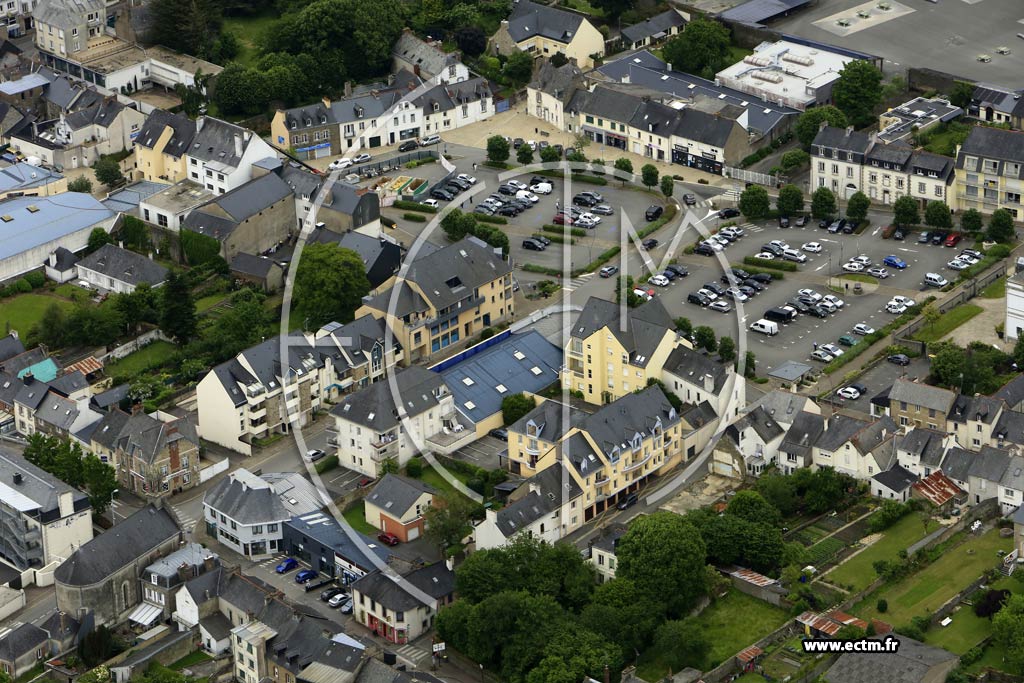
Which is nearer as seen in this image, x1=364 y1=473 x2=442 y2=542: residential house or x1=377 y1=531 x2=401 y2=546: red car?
x1=377 y1=531 x2=401 y2=546: red car

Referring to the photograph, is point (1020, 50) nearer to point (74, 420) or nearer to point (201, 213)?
point (201, 213)

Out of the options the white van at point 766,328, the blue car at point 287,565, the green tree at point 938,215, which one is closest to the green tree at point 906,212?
the green tree at point 938,215

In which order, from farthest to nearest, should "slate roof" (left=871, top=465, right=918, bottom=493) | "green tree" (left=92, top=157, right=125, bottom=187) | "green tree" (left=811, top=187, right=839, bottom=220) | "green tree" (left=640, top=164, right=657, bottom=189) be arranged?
"green tree" (left=92, top=157, right=125, bottom=187) < "green tree" (left=640, top=164, right=657, bottom=189) < "green tree" (left=811, top=187, right=839, bottom=220) < "slate roof" (left=871, top=465, right=918, bottom=493)

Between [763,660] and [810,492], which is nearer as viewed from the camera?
[763,660]

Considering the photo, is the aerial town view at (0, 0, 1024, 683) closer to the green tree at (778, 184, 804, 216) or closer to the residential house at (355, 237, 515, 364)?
the residential house at (355, 237, 515, 364)

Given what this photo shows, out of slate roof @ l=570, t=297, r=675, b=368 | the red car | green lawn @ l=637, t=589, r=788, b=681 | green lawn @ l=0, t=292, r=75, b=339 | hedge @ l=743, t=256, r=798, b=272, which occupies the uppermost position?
slate roof @ l=570, t=297, r=675, b=368

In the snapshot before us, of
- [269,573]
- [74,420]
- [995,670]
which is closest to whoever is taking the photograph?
[995,670]

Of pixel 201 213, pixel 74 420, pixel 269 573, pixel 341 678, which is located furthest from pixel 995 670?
pixel 201 213

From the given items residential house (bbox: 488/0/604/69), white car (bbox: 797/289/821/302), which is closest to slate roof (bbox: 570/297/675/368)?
white car (bbox: 797/289/821/302)
